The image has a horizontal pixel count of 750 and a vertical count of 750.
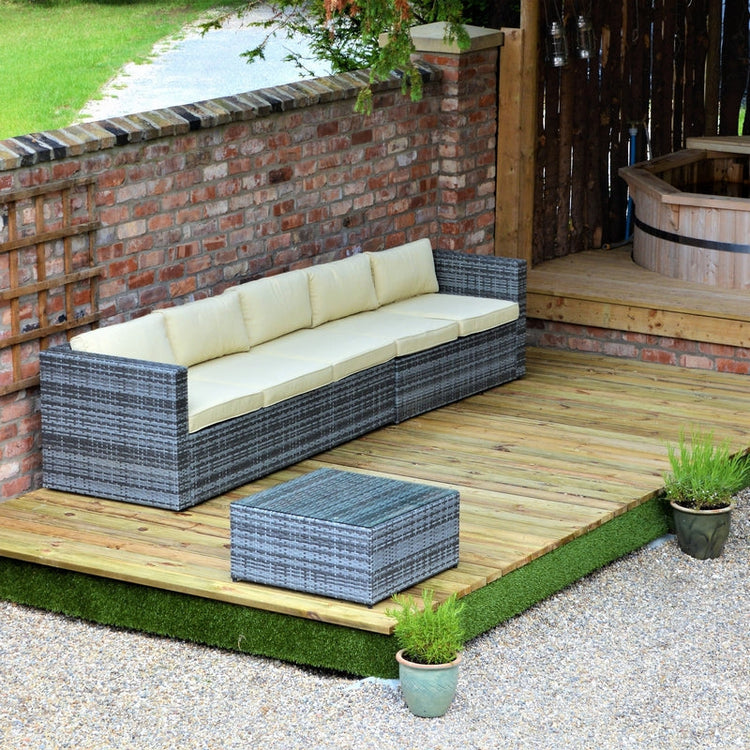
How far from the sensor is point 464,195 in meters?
9.32

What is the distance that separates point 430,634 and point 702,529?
1.86 m

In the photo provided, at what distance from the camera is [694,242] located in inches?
370

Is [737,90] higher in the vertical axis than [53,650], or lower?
higher

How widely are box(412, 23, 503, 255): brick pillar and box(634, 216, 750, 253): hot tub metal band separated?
3.24ft

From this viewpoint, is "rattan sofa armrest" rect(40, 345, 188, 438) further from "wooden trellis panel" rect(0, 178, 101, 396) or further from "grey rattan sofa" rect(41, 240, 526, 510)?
"wooden trellis panel" rect(0, 178, 101, 396)

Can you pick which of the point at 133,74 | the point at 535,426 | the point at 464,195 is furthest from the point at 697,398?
the point at 133,74

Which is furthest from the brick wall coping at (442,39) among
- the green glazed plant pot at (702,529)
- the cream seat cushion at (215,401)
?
the green glazed plant pot at (702,529)

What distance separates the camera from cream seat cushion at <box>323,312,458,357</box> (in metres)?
7.71

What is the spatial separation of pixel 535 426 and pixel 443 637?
9.07ft

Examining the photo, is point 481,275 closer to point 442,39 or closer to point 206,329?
point 442,39

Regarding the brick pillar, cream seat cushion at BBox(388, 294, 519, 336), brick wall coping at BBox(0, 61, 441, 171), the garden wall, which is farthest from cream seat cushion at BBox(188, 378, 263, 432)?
the brick pillar

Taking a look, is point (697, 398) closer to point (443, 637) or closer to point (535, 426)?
point (535, 426)

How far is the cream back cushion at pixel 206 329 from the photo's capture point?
23.1 feet

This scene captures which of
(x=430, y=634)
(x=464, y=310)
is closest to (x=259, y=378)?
(x=464, y=310)
